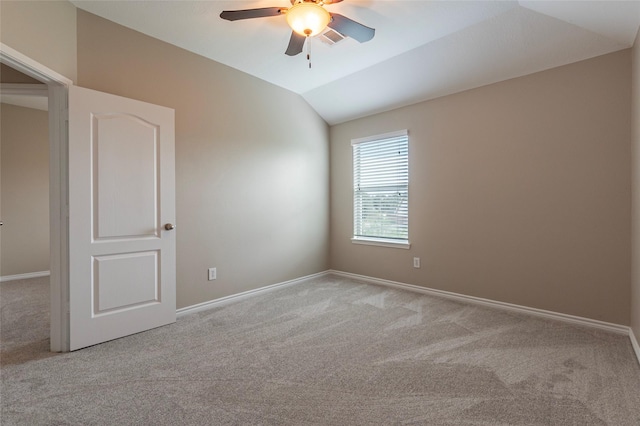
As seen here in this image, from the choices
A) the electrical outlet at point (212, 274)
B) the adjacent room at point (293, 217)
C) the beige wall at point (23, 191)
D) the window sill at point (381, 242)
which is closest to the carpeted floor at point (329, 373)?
the adjacent room at point (293, 217)

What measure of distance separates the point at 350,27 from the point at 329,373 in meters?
2.45

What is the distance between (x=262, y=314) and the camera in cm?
319

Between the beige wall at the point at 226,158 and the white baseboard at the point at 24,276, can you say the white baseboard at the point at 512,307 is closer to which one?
the beige wall at the point at 226,158

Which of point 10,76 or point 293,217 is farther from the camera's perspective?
point 293,217

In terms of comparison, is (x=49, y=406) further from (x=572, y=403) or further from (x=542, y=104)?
(x=542, y=104)

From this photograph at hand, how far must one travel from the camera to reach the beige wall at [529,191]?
2674 millimetres

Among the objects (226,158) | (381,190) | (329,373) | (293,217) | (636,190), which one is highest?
(226,158)

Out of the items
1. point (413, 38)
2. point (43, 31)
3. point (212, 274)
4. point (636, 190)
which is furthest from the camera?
point (212, 274)

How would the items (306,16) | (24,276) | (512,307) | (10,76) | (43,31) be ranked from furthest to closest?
(24,276)
(512,307)
(10,76)
(43,31)
(306,16)

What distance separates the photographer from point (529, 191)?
3.08 metres

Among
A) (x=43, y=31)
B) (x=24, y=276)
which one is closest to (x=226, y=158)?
(x=43, y=31)

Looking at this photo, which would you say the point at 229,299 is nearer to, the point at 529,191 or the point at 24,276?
the point at 529,191

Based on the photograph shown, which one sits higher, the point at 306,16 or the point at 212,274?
the point at 306,16

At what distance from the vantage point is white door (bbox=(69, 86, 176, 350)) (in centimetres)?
240
